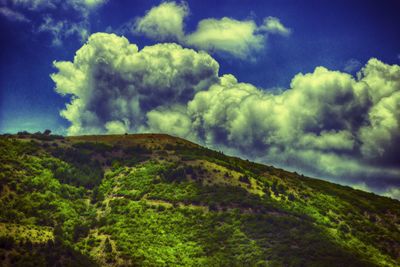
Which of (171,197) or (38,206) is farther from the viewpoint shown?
(171,197)

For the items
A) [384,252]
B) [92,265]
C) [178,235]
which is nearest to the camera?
[92,265]

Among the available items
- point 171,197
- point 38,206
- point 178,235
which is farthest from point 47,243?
point 171,197

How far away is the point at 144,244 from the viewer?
3501 inches

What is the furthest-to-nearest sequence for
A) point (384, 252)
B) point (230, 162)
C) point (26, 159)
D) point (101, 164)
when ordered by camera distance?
point (230, 162), point (101, 164), point (26, 159), point (384, 252)

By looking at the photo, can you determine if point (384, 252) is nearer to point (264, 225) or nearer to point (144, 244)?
point (264, 225)

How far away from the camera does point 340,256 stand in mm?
87625

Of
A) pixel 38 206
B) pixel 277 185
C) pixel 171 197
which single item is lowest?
pixel 38 206

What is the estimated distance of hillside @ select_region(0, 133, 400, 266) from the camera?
85.4 m

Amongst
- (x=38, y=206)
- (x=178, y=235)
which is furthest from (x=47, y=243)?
(x=178, y=235)

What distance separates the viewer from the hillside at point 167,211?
3361 inches

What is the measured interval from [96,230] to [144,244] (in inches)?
452

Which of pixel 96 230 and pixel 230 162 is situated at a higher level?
pixel 230 162

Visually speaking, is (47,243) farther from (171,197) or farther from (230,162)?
(230,162)

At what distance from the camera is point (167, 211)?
101 metres
